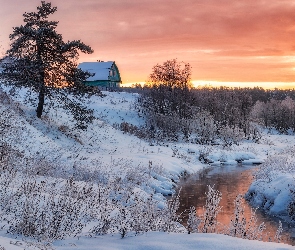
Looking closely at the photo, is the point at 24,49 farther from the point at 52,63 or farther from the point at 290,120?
the point at 290,120

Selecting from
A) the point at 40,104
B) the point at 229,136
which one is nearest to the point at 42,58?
the point at 40,104

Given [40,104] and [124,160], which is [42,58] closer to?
[40,104]

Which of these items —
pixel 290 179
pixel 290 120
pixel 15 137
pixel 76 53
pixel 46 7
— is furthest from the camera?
pixel 290 120

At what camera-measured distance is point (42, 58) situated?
89.1ft

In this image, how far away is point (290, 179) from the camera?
16375mm

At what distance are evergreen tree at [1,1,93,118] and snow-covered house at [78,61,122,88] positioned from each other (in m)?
43.4

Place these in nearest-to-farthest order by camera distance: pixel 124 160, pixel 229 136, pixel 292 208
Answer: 1. pixel 292 208
2. pixel 124 160
3. pixel 229 136

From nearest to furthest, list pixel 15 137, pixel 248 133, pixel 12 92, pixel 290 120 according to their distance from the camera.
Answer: pixel 15 137
pixel 12 92
pixel 248 133
pixel 290 120

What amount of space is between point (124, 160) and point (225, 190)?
6820mm

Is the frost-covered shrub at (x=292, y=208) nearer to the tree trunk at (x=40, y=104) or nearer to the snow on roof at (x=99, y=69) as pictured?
the tree trunk at (x=40, y=104)

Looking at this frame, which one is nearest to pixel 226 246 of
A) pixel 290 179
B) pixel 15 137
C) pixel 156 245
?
pixel 156 245

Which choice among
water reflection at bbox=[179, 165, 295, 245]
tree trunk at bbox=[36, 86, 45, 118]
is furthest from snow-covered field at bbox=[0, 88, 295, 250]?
water reflection at bbox=[179, 165, 295, 245]

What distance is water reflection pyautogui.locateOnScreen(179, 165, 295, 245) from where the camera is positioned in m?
13.5

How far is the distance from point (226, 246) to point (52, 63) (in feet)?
79.1
